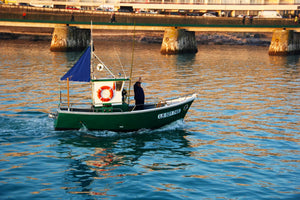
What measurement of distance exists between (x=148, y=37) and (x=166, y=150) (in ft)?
262

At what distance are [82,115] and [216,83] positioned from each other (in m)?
22.6

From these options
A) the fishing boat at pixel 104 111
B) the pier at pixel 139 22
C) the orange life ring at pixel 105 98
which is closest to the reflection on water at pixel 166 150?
the fishing boat at pixel 104 111

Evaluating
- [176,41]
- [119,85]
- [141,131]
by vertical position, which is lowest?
[141,131]

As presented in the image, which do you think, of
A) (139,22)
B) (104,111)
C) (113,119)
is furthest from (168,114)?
(139,22)

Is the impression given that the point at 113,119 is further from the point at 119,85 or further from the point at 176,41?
the point at 176,41

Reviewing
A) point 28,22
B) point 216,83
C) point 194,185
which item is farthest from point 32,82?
point 28,22

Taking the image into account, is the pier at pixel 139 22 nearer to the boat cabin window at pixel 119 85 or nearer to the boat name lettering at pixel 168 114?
the boat name lettering at pixel 168 114

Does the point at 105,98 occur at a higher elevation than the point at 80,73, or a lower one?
lower

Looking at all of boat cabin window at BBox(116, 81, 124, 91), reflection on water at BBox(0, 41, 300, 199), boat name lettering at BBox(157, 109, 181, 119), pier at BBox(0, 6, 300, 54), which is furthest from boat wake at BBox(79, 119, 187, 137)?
pier at BBox(0, 6, 300, 54)

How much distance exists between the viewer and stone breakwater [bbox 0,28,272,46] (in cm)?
9731

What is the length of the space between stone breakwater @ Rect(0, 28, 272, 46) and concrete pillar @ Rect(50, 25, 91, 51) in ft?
70.1

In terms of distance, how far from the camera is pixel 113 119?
24656mm

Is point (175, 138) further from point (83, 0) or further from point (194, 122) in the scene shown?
point (83, 0)

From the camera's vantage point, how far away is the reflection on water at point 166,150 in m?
17.4
